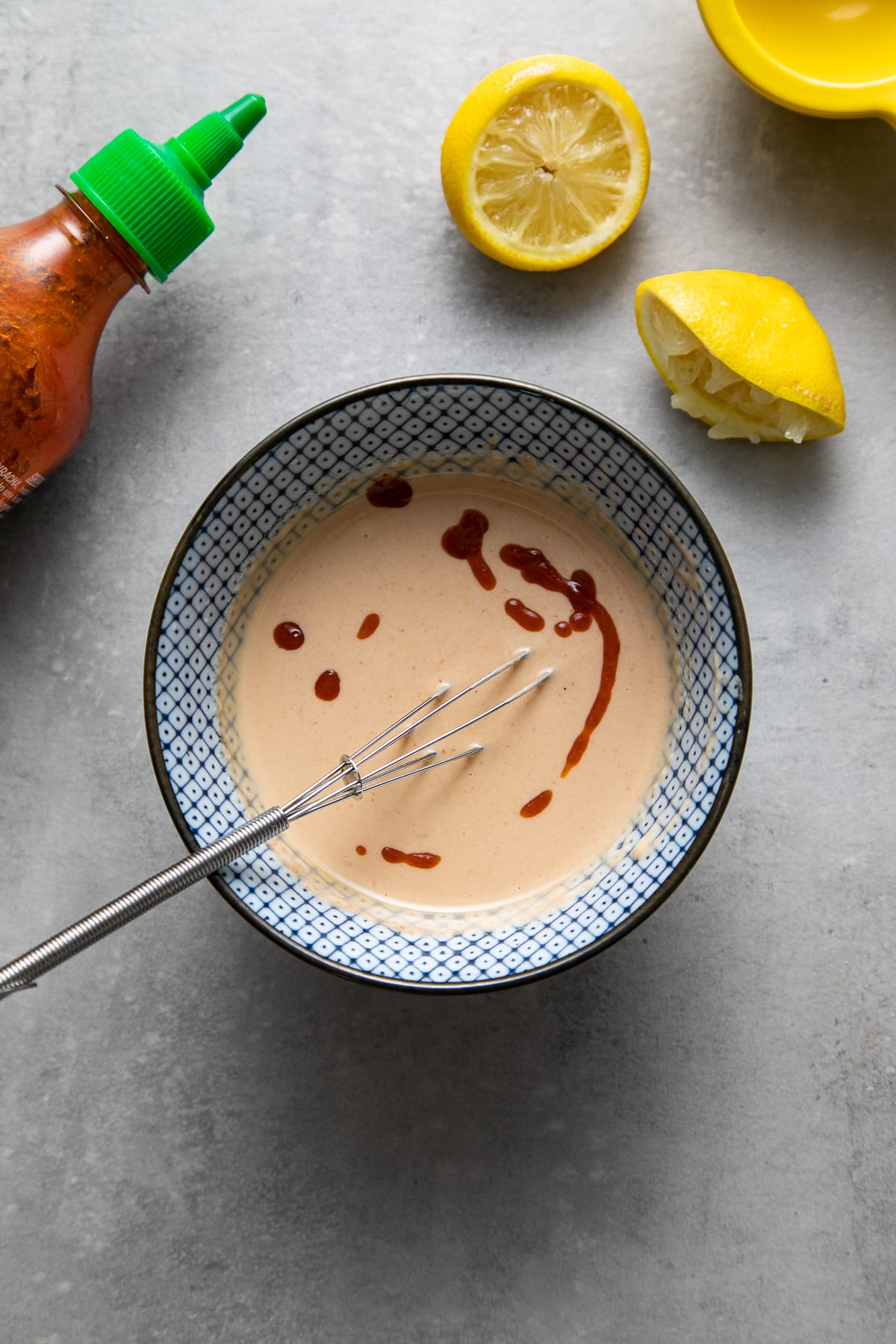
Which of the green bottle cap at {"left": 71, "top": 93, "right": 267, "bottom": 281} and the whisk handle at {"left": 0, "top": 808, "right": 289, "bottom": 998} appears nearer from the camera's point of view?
the whisk handle at {"left": 0, "top": 808, "right": 289, "bottom": 998}

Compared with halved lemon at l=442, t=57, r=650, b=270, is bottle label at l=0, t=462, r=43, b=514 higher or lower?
higher

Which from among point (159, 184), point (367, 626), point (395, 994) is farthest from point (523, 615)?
point (159, 184)

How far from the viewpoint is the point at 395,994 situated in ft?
3.57

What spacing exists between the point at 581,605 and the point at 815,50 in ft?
2.13

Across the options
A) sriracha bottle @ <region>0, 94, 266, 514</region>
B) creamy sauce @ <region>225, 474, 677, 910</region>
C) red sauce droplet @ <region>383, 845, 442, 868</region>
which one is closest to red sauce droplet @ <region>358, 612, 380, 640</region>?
creamy sauce @ <region>225, 474, 677, 910</region>

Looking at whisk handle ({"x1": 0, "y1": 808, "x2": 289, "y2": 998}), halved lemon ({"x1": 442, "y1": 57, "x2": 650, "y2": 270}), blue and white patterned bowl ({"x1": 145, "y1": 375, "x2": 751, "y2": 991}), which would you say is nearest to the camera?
whisk handle ({"x1": 0, "y1": 808, "x2": 289, "y2": 998})

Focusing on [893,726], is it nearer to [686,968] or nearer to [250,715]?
[686,968]

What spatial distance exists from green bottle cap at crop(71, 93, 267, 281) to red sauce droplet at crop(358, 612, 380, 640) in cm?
40

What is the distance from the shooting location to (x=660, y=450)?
3.52 ft

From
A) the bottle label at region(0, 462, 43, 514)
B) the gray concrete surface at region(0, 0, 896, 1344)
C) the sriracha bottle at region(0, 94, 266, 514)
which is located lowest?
the gray concrete surface at region(0, 0, 896, 1344)

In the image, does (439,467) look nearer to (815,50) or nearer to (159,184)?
(159,184)

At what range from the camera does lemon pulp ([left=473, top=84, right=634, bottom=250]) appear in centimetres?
101

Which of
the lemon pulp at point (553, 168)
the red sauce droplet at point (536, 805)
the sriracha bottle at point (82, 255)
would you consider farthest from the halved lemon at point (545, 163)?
the red sauce droplet at point (536, 805)

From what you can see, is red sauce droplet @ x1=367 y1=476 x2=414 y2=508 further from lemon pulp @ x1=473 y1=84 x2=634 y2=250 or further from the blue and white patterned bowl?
lemon pulp @ x1=473 y1=84 x2=634 y2=250
